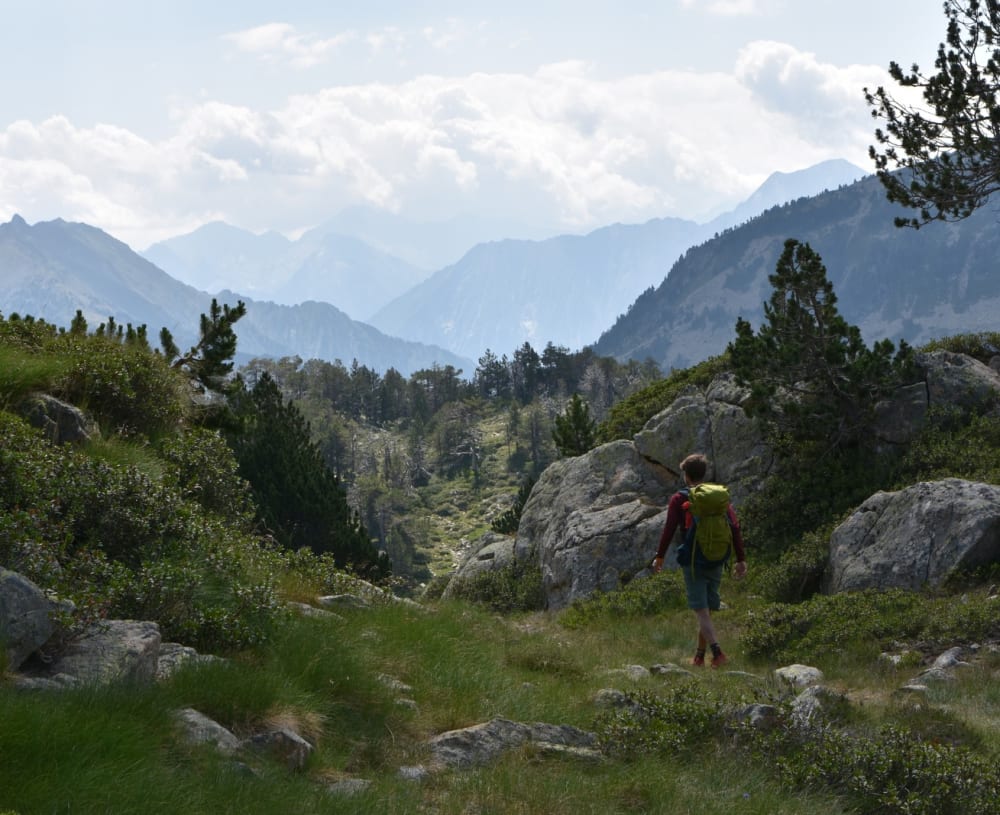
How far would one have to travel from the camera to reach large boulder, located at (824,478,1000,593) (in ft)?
46.6

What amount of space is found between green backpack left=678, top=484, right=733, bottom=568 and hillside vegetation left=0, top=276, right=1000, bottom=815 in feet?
5.04

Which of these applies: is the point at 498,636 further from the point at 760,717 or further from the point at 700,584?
the point at 760,717

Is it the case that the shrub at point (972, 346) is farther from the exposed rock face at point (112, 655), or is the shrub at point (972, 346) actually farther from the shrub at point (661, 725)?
the exposed rock face at point (112, 655)

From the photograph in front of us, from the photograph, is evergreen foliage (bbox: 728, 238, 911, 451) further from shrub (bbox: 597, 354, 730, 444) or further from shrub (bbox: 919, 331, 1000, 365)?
shrub (bbox: 597, 354, 730, 444)

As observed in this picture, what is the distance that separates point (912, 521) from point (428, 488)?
13488 centimetres

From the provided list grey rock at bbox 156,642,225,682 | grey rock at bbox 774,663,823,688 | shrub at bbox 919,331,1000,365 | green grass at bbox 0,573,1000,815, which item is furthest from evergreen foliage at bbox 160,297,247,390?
shrub at bbox 919,331,1000,365

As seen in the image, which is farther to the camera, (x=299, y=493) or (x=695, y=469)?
(x=299, y=493)

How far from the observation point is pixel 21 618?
5.59 meters

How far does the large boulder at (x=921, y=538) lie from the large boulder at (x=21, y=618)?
13258mm

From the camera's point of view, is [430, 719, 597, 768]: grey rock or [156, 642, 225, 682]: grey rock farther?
[430, 719, 597, 768]: grey rock

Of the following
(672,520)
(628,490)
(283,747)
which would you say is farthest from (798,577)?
(283,747)

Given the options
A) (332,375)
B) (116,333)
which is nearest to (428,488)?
(332,375)

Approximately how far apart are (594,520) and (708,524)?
39.6 feet

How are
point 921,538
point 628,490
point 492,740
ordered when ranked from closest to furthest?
point 492,740
point 921,538
point 628,490
